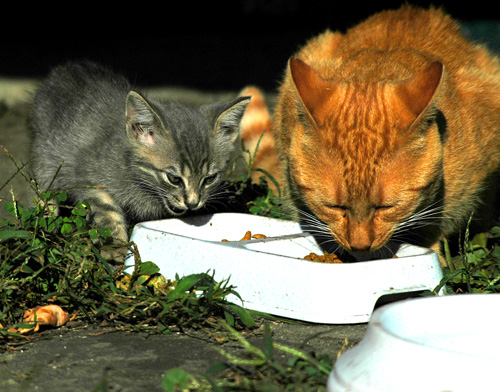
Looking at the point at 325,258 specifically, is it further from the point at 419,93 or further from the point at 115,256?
the point at 115,256

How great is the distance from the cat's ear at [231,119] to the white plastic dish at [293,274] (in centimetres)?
90

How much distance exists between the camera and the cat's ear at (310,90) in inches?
110

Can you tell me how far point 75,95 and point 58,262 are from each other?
1.56m

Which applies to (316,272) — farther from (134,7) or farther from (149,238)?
(134,7)

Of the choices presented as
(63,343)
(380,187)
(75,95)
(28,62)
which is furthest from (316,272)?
(28,62)

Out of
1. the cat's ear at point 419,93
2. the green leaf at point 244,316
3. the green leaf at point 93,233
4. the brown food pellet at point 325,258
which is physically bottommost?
the brown food pellet at point 325,258

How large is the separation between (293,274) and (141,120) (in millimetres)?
1323

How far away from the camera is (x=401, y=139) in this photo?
8.73ft

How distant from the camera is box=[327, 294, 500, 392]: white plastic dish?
1527mm

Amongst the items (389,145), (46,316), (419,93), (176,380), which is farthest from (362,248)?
(46,316)

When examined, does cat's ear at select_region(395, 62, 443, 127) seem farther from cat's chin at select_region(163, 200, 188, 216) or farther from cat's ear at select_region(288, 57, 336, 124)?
cat's chin at select_region(163, 200, 188, 216)

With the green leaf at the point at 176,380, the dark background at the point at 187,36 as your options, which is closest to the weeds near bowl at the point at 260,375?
the green leaf at the point at 176,380

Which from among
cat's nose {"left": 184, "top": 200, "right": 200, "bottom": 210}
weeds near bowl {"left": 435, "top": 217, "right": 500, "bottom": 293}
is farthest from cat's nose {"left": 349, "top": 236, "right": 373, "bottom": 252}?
cat's nose {"left": 184, "top": 200, "right": 200, "bottom": 210}

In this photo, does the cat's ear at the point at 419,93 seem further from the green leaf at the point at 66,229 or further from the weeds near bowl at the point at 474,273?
the green leaf at the point at 66,229
